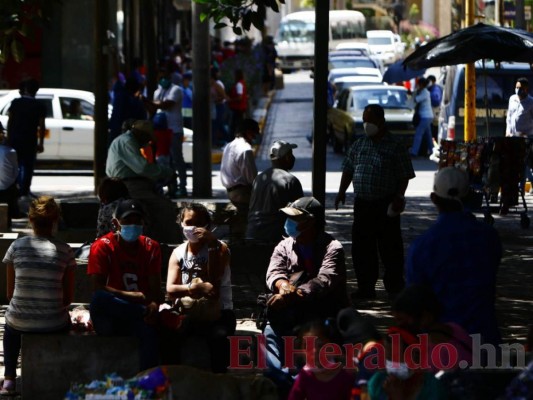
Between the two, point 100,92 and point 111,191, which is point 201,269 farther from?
point 100,92

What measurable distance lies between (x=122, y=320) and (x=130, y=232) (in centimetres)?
54

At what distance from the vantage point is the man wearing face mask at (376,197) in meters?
13.0

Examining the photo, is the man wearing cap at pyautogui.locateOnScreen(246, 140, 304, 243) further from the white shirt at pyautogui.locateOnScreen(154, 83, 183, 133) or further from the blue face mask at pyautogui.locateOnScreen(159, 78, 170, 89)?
the blue face mask at pyautogui.locateOnScreen(159, 78, 170, 89)

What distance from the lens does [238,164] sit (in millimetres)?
15555

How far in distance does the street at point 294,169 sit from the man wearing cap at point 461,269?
15.2 meters

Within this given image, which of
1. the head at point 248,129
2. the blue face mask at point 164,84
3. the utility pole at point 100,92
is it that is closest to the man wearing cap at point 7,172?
the utility pole at point 100,92

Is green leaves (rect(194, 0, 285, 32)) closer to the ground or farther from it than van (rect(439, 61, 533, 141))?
farther from it

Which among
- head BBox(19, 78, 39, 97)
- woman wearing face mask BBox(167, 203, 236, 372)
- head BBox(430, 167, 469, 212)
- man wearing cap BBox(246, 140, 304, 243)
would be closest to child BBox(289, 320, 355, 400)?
head BBox(430, 167, 469, 212)

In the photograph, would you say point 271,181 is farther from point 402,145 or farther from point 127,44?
point 127,44

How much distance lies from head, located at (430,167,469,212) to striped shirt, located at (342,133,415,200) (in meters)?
4.57

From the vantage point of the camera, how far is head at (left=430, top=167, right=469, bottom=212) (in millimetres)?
8258

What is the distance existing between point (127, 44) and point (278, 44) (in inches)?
810

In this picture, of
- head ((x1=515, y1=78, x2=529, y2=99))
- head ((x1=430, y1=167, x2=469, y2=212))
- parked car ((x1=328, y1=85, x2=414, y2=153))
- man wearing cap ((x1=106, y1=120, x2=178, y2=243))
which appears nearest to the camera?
head ((x1=430, y1=167, x2=469, y2=212))

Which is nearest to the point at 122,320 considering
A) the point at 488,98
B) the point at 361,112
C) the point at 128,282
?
the point at 128,282
